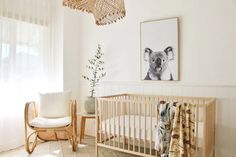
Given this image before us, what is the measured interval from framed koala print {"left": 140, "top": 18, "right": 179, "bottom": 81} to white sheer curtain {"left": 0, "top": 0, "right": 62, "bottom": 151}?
4.82 feet

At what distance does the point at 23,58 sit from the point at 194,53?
2413 millimetres

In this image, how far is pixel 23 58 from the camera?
3.32 meters

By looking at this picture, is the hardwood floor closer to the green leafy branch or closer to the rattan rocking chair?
the rattan rocking chair

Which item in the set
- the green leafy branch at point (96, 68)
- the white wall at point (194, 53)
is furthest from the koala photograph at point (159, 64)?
the green leafy branch at point (96, 68)

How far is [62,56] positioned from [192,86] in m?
2.12

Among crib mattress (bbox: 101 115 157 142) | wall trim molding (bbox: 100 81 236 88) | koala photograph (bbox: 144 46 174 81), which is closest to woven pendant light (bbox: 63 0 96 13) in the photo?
crib mattress (bbox: 101 115 157 142)

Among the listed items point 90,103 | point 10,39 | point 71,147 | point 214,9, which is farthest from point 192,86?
point 10,39

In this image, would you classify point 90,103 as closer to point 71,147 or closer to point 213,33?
point 71,147

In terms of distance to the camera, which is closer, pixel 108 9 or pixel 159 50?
pixel 108 9

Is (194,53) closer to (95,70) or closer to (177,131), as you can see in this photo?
(177,131)

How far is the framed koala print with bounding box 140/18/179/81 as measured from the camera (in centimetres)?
297

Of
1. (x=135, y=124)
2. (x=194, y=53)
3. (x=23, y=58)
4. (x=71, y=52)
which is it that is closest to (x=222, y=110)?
(x=194, y=53)

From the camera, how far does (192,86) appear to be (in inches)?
113

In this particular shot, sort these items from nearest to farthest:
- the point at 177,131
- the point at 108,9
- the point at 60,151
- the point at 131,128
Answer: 1. the point at 108,9
2. the point at 177,131
3. the point at 131,128
4. the point at 60,151
